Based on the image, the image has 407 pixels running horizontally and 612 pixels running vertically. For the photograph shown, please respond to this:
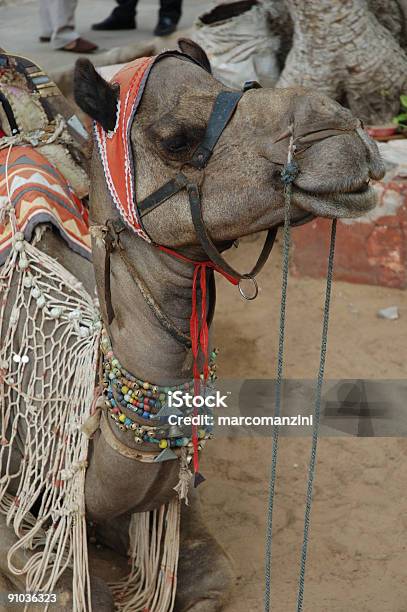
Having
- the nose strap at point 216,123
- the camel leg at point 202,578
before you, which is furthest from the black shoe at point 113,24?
the nose strap at point 216,123

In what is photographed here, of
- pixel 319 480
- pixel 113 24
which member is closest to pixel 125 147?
pixel 319 480

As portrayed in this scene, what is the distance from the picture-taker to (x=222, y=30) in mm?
6133

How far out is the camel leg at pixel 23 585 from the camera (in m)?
2.69

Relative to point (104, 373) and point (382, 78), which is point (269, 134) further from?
point (382, 78)

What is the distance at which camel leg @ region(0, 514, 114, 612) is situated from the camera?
2693 mm

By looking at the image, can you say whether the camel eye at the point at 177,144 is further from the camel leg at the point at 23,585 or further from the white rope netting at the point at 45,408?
the camel leg at the point at 23,585

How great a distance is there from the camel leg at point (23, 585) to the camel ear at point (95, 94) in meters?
1.37

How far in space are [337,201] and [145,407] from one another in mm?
785

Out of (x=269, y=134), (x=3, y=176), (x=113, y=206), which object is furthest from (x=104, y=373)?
(x=3, y=176)

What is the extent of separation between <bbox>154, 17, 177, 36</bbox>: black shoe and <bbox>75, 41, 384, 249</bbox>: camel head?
509 centimetres

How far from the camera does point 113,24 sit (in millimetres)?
7418

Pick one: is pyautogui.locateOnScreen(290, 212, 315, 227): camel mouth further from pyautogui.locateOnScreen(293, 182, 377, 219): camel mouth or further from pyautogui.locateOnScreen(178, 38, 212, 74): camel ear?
pyautogui.locateOnScreen(178, 38, 212, 74): camel ear

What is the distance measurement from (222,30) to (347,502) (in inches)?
144

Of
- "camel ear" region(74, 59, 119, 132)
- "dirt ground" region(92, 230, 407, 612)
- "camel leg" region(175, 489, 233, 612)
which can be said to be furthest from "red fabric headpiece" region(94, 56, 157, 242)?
"dirt ground" region(92, 230, 407, 612)
